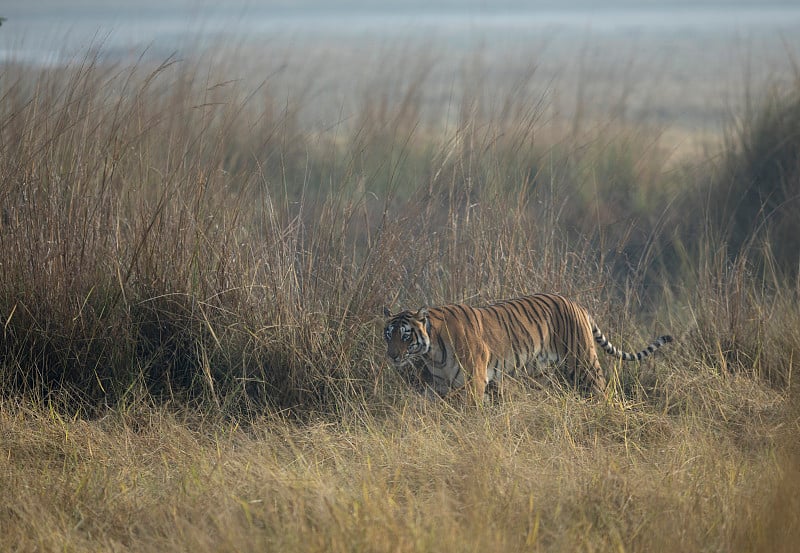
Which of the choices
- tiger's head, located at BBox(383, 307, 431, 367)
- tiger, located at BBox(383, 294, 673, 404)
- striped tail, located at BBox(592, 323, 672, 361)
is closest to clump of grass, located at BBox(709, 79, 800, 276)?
striped tail, located at BBox(592, 323, 672, 361)

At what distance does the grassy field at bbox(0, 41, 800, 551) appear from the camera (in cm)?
284

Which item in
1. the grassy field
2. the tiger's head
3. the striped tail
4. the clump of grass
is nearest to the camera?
the grassy field

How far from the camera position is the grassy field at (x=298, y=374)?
2.84 m

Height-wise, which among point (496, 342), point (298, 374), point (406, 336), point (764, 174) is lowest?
point (298, 374)

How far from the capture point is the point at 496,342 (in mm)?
4102

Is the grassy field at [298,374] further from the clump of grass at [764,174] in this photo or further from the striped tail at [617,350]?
the clump of grass at [764,174]

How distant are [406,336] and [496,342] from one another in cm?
53

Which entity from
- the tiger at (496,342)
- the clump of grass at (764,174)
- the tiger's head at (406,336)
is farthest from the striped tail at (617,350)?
the clump of grass at (764,174)

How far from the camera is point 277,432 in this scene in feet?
12.4

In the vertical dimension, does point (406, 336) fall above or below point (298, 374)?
above

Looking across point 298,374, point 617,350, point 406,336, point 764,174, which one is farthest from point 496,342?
point 764,174

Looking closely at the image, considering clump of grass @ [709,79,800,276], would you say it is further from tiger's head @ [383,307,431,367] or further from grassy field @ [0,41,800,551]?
tiger's head @ [383,307,431,367]

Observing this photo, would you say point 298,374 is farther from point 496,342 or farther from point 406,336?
point 496,342

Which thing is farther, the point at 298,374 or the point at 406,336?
the point at 298,374
